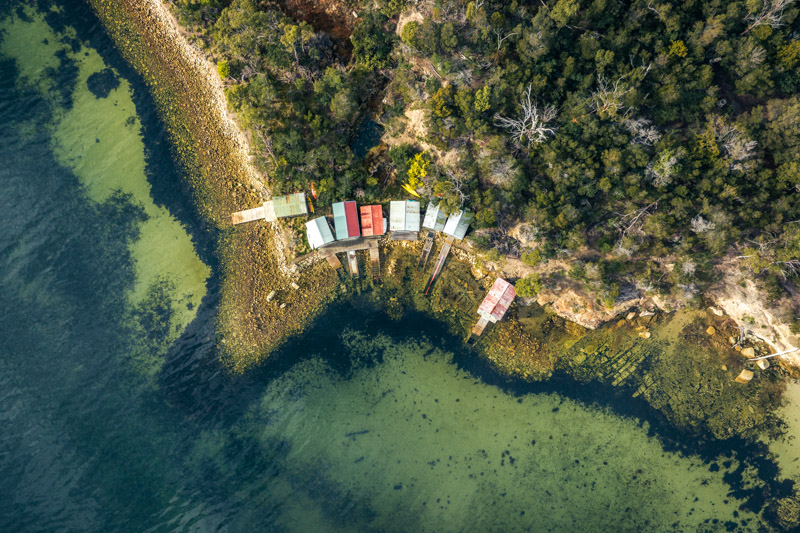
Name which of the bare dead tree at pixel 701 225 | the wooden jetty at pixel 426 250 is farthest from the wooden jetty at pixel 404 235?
the bare dead tree at pixel 701 225

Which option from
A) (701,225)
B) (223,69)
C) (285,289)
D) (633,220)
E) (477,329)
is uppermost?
(223,69)

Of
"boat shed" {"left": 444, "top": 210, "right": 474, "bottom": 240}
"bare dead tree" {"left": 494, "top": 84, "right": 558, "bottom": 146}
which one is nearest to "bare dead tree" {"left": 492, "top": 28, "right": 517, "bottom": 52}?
"bare dead tree" {"left": 494, "top": 84, "right": 558, "bottom": 146}

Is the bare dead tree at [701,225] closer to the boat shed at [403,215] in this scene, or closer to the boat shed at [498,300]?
the boat shed at [498,300]

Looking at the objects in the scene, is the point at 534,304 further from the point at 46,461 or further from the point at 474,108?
the point at 46,461

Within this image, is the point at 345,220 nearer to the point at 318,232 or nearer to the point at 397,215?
the point at 318,232

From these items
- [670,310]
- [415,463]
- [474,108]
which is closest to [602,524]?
[415,463]

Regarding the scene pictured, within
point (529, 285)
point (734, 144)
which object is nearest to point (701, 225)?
point (734, 144)

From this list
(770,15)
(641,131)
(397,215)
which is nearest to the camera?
(770,15)
